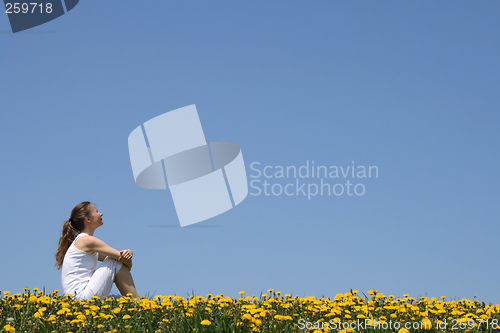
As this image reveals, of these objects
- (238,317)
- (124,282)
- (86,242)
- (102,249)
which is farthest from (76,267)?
(238,317)

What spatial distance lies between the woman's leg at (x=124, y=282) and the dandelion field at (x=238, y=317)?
126 cm

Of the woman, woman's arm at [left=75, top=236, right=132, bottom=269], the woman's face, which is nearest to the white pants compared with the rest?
the woman

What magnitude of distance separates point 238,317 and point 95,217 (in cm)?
388

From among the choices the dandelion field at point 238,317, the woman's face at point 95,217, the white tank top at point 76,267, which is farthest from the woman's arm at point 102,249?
the dandelion field at point 238,317

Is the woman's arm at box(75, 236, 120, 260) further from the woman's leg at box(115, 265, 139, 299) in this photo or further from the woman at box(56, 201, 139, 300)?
the woman's leg at box(115, 265, 139, 299)

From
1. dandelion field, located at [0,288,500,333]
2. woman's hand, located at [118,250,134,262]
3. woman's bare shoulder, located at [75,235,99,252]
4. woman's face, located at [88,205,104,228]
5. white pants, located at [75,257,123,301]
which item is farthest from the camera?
woman's face, located at [88,205,104,228]

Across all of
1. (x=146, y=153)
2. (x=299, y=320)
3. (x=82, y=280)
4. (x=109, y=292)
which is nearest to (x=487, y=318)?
→ (x=299, y=320)

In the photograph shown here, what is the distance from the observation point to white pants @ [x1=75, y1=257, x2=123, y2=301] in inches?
275

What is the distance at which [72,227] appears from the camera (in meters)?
8.00

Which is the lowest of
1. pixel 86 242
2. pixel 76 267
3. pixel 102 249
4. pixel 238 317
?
pixel 238 317

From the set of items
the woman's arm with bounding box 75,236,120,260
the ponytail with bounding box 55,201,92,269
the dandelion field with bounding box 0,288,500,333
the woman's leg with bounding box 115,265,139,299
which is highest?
the ponytail with bounding box 55,201,92,269

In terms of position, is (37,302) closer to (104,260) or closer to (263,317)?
(104,260)

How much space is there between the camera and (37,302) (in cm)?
582

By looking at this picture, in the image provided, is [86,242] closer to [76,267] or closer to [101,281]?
[76,267]
